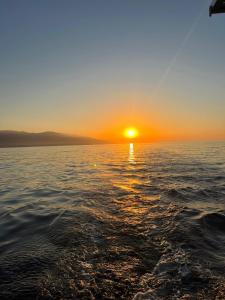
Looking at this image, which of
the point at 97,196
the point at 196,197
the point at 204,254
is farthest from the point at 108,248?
the point at 196,197

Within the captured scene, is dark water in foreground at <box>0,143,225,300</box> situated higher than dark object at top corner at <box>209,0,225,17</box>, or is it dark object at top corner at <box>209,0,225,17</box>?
dark object at top corner at <box>209,0,225,17</box>

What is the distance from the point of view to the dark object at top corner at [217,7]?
971 cm

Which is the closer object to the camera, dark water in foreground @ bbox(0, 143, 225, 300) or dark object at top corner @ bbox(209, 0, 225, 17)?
dark water in foreground @ bbox(0, 143, 225, 300)

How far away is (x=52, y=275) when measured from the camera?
16.2 ft

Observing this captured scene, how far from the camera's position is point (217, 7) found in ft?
32.8

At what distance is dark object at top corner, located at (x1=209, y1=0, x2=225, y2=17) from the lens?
9.71 meters

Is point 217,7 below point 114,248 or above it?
above

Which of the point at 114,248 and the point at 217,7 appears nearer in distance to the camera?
the point at 114,248

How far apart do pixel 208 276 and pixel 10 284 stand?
4.00m

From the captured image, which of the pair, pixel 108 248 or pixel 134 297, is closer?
pixel 134 297

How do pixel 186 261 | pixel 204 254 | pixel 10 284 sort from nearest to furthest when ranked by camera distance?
pixel 10 284, pixel 186 261, pixel 204 254

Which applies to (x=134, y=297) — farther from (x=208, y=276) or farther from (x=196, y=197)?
(x=196, y=197)

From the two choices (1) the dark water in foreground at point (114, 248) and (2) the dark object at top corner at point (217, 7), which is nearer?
(1) the dark water in foreground at point (114, 248)

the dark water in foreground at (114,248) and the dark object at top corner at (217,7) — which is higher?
the dark object at top corner at (217,7)
